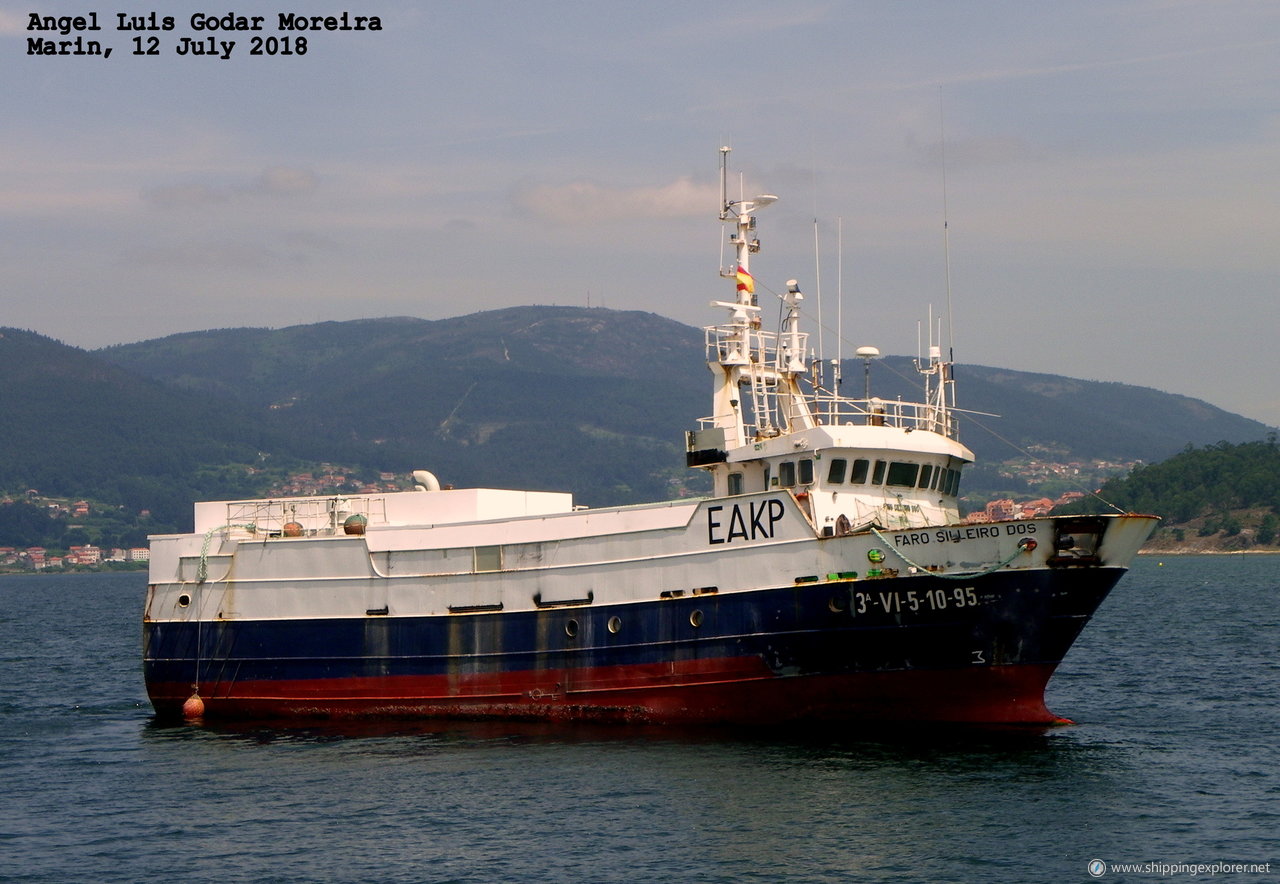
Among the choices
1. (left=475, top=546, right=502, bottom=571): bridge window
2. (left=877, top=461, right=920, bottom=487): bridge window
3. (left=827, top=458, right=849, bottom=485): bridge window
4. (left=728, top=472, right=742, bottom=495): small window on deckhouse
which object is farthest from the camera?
(left=475, top=546, right=502, bottom=571): bridge window

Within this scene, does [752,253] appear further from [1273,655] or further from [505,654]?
[1273,655]

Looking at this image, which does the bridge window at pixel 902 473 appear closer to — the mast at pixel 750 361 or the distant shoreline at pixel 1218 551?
the mast at pixel 750 361

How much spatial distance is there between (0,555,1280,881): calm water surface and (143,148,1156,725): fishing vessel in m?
0.99

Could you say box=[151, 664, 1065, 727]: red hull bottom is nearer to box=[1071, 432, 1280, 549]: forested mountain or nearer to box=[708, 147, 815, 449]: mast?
box=[708, 147, 815, 449]: mast

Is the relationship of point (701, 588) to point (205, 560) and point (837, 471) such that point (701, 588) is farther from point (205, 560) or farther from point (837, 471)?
point (205, 560)

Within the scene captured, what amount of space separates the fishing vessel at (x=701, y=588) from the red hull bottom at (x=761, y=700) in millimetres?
45

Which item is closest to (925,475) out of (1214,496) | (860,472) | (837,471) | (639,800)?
(860,472)

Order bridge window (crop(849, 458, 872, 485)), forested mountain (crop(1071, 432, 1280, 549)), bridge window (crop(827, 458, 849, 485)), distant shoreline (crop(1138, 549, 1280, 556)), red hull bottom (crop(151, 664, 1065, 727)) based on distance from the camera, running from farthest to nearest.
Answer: forested mountain (crop(1071, 432, 1280, 549)) → distant shoreline (crop(1138, 549, 1280, 556)) → bridge window (crop(849, 458, 872, 485)) → bridge window (crop(827, 458, 849, 485)) → red hull bottom (crop(151, 664, 1065, 727))

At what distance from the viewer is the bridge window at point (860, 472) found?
30.5 m

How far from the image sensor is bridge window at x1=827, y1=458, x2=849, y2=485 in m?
30.2

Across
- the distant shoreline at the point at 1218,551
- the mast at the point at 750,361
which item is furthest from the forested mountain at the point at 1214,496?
the mast at the point at 750,361

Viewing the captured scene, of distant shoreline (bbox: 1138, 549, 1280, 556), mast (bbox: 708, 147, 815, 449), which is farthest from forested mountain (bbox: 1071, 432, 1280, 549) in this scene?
mast (bbox: 708, 147, 815, 449)

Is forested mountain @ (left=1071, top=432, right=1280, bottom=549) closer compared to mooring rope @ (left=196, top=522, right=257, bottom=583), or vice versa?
mooring rope @ (left=196, top=522, right=257, bottom=583)

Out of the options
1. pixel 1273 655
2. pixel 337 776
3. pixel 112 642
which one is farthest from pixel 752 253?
pixel 112 642
